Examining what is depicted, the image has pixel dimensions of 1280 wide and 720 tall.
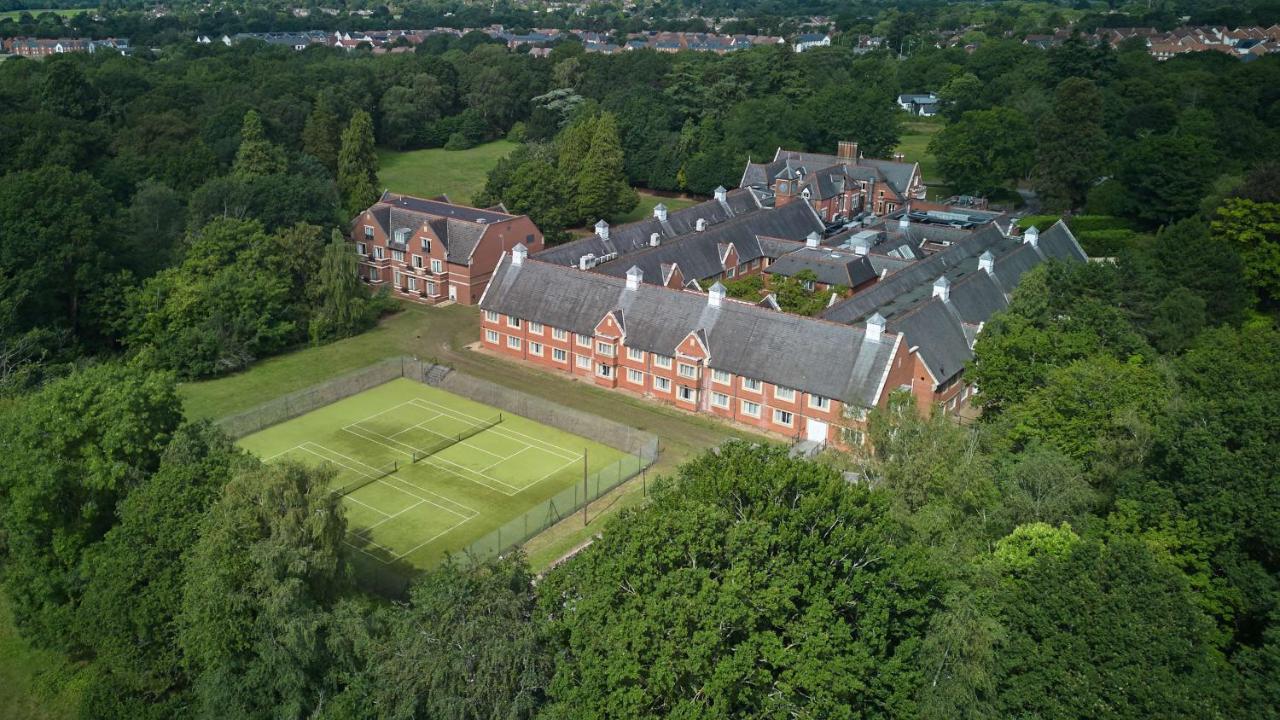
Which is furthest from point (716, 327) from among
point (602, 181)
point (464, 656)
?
point (602, 181)

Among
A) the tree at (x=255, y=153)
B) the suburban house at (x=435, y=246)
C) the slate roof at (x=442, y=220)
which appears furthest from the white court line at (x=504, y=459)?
the tree at (x=255, y=153)

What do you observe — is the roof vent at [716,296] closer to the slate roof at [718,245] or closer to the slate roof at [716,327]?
the slate roof at [716,327]

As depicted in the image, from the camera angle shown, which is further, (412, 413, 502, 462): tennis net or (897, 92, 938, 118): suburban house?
(897, 92, 938, 118): suburban house

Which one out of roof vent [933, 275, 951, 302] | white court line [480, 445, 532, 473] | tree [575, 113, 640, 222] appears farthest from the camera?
tree [575, 113, 640, 222]

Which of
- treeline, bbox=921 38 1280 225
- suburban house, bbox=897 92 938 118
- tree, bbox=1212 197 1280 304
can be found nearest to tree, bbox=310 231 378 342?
tree, bbox=1212 197 1280 304

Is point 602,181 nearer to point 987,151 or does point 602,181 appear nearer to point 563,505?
point 987,151

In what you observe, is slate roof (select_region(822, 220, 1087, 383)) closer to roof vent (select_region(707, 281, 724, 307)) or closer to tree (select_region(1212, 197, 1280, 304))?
roof vent (select_region(707, 281, 724, 307))
